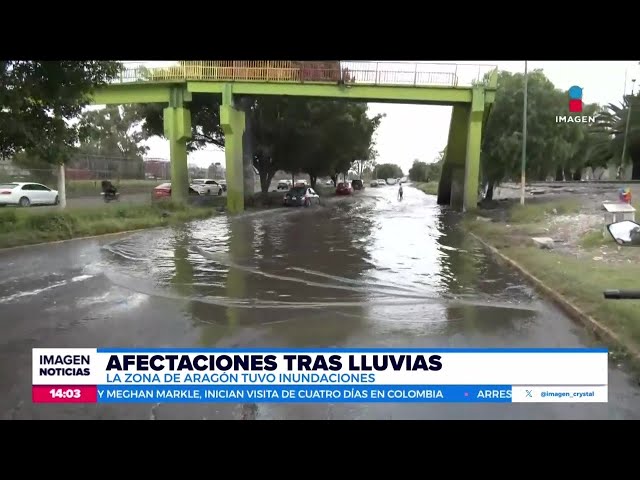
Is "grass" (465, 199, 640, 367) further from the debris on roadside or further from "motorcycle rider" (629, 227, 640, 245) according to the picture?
"motorcycle rider" (629, 227, 640, 245)

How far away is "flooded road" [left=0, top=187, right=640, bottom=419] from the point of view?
4.02m

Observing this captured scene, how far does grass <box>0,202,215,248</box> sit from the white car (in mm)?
8375

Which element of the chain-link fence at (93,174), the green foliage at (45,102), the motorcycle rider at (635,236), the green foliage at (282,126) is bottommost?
the motorcycle rider at (635,236)

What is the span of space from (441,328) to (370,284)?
9.29 feet

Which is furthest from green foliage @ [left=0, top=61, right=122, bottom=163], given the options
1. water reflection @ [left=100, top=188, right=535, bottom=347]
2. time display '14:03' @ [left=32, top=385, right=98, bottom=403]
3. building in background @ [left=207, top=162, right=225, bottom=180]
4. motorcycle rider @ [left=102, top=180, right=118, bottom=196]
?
building in background @ [left=207, top=162, right=225, bottom=180]

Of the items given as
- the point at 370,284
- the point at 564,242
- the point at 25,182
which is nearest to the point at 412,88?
the point at 564,242

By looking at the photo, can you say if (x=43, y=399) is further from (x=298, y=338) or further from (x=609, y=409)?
(x=609, y=409)

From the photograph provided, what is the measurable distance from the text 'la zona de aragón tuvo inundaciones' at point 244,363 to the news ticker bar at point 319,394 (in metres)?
0.16

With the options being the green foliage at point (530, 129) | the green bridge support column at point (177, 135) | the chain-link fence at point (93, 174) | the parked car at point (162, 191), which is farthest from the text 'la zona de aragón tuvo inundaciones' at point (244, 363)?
the parked car at point (162, 191)

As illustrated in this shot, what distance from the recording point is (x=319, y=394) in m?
4.05

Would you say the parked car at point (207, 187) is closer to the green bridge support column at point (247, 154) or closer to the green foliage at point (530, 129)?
the green bridge support column at point (247, 154)

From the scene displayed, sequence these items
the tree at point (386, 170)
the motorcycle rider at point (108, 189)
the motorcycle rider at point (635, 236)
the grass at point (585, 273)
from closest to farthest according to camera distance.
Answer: the grass at point (585, 273) < the motorcycle rider at point (635, 236) < the motorcycle rider at point (108, 189) < the tree at point (386, 170)

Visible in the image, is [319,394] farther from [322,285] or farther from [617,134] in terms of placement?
[617,134]

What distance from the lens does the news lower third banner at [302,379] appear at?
4.01m
